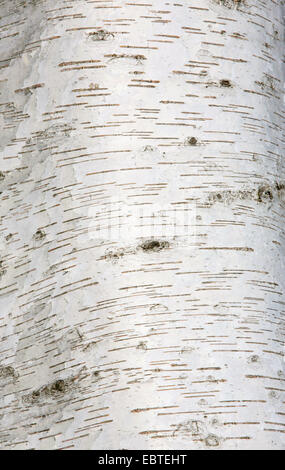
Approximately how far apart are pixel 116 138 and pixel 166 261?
0.26 meters

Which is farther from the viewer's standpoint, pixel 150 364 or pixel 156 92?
pixel 156 92

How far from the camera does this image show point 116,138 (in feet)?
4.04

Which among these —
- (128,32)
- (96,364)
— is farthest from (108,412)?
(128,32)

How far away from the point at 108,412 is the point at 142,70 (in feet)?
2.17

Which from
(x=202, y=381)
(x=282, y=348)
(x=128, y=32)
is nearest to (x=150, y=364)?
(x=202, y=381)

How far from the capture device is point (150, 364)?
3.65 feet

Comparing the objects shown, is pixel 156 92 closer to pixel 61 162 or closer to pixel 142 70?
pixel 142 70

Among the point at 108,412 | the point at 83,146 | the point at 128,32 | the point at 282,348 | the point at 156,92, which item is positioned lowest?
the point at 108,412

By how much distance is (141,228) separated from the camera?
1184 millimetres

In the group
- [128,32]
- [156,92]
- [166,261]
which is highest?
[128,32]

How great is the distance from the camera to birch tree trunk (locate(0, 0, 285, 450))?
1114 millimetres

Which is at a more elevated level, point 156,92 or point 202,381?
point 156,92

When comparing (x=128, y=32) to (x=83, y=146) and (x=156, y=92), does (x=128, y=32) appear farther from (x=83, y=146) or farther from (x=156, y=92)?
(x=83, y=146)

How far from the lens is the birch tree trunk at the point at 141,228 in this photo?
1.11 meters
